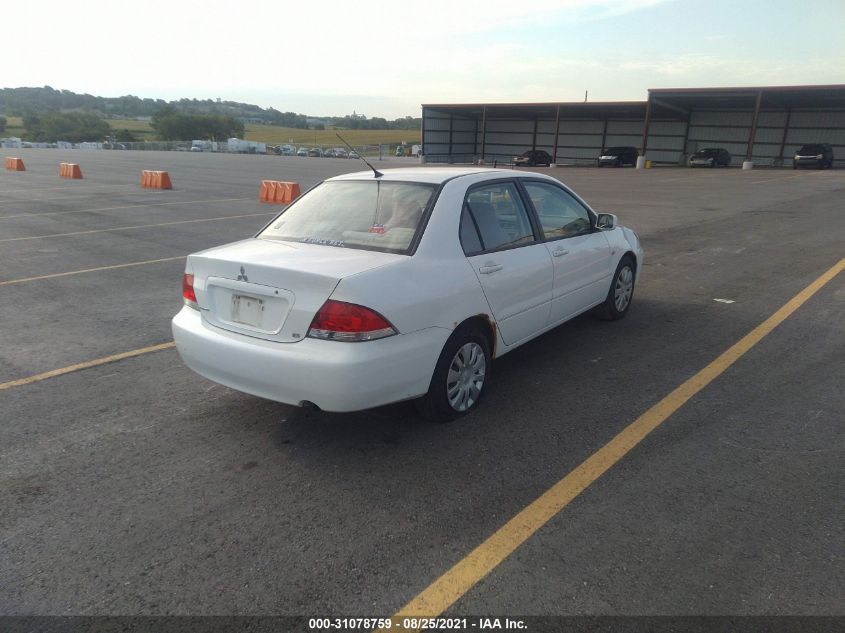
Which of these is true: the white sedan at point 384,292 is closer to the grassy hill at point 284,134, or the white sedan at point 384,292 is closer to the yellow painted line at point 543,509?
the yellow painted line at point 543,509

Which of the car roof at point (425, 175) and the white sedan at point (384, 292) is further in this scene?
the car roof at point (425, 175)

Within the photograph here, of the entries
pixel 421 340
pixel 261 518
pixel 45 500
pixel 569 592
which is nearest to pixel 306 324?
pixel 421 340

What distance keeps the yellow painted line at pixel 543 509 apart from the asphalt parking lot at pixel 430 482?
40 mm

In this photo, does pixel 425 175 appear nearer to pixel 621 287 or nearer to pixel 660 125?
pixel 621 287

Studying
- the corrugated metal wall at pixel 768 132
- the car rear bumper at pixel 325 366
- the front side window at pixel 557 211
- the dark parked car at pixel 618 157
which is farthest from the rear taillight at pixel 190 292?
the corrugated metal wall at pixel 768 132

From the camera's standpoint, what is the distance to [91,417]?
404cm

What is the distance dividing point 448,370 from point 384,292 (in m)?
0.75

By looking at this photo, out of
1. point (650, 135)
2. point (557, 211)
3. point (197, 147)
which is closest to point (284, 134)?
point (197, 147)

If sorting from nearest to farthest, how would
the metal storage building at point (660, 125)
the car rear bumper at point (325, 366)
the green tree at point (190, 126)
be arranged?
1. the car rear bumper at point (325, 366)
2. the metal storage building at point (660, 125)
3. the green tree at point (190, 126)

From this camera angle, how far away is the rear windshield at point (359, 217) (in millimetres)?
3945

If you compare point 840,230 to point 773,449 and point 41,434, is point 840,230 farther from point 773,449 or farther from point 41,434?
point 41,434

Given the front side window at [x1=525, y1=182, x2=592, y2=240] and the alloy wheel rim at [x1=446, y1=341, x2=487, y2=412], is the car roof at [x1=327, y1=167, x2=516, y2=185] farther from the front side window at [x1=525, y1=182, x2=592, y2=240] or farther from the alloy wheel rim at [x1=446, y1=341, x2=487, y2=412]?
the alloy wheel rim at [x1=446, y1=341, x2=487, y2=412]

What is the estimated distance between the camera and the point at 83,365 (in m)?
4.93

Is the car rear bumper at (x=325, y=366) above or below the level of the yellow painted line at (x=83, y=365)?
above
